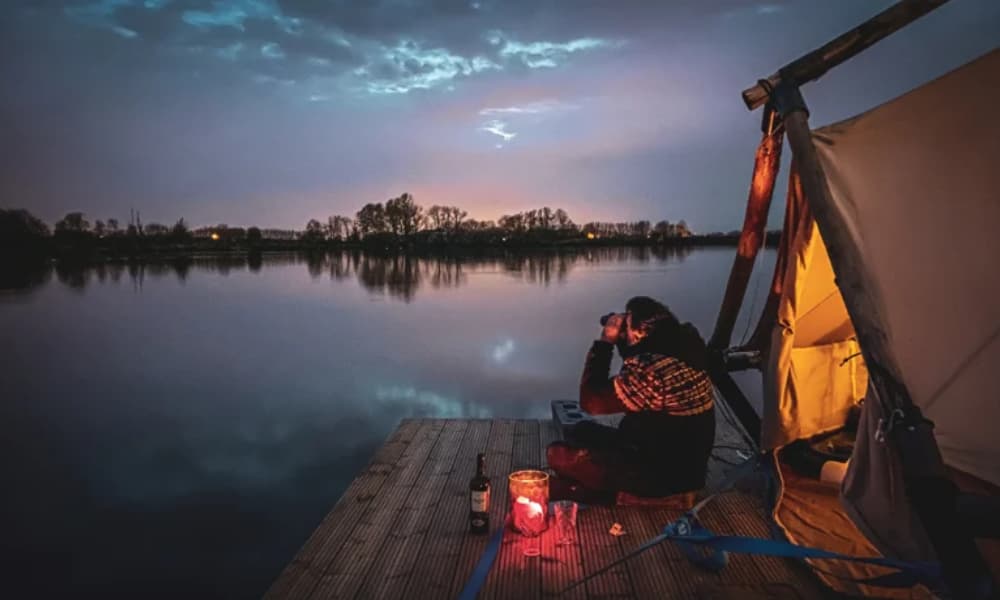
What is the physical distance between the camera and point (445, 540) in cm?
342

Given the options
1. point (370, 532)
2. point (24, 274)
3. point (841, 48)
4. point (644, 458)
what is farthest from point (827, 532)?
point (24, 274)

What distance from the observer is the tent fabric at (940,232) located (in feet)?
9.68

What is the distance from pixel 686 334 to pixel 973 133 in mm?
1744

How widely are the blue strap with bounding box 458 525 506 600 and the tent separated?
65.4 inches

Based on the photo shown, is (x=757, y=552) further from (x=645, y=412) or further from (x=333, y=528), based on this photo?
(x=333, y=528)

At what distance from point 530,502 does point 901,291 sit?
7.68 feet

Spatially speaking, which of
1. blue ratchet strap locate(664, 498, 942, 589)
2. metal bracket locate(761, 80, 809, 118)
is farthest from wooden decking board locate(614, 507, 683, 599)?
metal bracket locate(761, 80, 809, 118)

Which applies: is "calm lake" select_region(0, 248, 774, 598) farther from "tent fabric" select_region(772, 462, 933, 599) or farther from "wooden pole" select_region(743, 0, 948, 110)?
"wooden pole" select_region(743, 0, 948, 110)

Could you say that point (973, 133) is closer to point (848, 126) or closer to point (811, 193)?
point (848, 126)

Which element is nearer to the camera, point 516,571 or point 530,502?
point 516,571

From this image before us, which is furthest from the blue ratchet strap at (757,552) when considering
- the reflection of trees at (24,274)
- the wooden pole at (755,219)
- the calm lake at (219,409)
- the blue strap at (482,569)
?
the reflection of trees at (24,274)

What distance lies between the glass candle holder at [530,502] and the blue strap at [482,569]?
145 millimetres

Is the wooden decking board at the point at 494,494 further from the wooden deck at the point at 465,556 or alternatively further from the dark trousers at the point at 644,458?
the dark trousers at the point at 644,458

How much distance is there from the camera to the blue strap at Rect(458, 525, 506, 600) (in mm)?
2814
